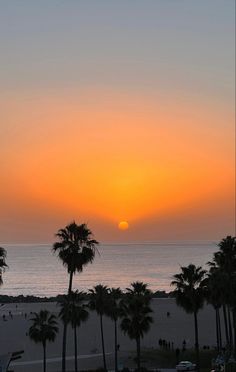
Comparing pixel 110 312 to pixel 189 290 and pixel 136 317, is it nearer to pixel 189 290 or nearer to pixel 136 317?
pixel 136 317

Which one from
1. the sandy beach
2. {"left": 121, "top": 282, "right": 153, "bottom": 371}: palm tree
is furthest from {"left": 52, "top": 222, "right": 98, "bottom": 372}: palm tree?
the sandy beach

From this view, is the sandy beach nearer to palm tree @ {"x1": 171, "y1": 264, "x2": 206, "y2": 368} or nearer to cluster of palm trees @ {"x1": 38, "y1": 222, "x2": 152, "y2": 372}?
cluster of palm trees @ {"x1": 38, "y1": 222, "x2": 152, "y2": 372}

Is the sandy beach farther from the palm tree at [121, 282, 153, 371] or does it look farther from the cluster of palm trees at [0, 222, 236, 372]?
the palm tree at [121, 282, 153, 371]

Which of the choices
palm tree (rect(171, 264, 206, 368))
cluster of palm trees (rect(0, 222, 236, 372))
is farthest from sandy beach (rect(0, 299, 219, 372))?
palm tree (rect(171, 264, 206, 368))

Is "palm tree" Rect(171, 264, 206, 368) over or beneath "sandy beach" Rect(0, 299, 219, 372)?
over

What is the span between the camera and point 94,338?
66.8 meters

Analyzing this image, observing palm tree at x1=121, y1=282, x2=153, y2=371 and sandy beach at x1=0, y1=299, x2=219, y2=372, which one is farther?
sandy beach at x1=0, y1=299, x2=219, y2=372

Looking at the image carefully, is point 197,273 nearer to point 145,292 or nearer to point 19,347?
point 145,292

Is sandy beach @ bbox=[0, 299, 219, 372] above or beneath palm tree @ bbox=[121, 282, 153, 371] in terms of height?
beneath

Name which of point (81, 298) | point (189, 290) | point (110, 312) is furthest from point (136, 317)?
point (110, 312)

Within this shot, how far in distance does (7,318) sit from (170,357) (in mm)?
48667

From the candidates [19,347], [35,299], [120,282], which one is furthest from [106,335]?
[120,282]

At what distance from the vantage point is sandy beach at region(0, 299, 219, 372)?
170ft

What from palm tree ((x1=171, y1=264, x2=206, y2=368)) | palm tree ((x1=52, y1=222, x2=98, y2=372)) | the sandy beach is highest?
palm tree ((x1=52, y1=222, x2=98, y2=372))
